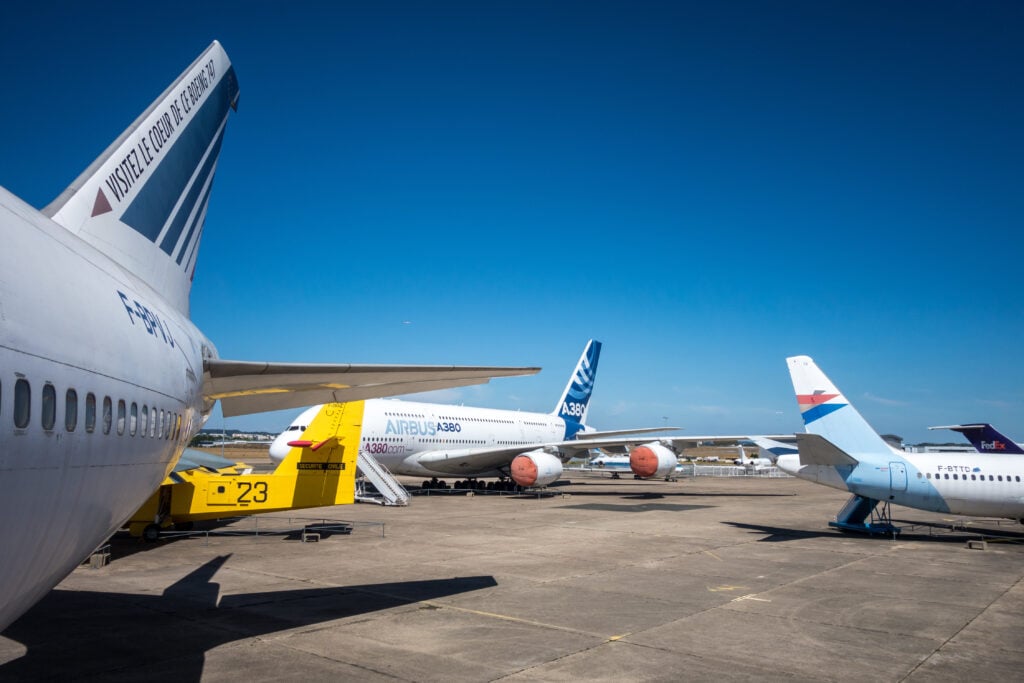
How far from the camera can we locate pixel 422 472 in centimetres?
3030

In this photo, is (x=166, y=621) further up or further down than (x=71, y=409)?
further down

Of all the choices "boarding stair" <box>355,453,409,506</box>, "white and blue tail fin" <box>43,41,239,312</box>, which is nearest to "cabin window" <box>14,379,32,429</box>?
"white and blue tail fin" <box>43,41,239,312</box>

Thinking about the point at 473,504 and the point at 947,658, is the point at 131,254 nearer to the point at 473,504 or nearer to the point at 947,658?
the point at 947,658

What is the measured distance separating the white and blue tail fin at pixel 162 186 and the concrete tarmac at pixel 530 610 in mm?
3824

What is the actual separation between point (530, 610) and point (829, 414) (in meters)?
11.0

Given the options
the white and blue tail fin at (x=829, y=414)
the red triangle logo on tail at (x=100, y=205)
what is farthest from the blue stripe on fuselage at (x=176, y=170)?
the white and blue tail fin at (x=829, y=414)

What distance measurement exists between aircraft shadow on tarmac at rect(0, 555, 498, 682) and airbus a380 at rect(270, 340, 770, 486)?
552 inches

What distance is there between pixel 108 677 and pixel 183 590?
4010 millimetres

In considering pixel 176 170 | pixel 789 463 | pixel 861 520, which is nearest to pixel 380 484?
pixel 789 463

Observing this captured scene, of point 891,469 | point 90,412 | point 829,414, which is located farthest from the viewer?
point 829,414

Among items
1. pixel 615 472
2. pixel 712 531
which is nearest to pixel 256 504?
pixel 712 531

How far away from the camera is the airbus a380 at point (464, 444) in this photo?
90.6ft

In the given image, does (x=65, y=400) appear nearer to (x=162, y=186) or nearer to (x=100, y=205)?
(x=100, y=205)

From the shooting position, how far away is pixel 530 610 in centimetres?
951
